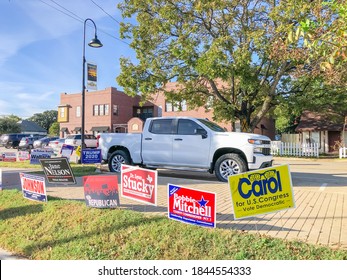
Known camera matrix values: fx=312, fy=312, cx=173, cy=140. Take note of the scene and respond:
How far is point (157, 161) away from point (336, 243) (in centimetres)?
665

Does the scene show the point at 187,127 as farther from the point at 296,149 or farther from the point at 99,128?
the point at 99,128

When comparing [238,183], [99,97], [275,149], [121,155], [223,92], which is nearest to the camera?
[238,183]

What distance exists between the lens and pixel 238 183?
4.53 m

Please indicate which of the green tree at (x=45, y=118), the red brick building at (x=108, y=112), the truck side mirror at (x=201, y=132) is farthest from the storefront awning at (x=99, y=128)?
the green tree at (x=45, y=118)

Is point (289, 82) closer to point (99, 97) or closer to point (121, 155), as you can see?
point (121, 155)

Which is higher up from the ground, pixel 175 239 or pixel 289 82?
pixel 289 82

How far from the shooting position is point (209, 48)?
54.3ft

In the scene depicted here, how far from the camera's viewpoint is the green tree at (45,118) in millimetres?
112512

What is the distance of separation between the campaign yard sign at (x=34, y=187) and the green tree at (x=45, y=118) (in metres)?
114

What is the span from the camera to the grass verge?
4004 mm

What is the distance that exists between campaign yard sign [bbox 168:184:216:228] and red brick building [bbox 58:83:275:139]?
35.0 metres

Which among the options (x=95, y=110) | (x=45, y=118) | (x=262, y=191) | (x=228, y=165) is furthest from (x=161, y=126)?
(x=45, y=118)

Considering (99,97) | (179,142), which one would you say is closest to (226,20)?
(179,142)

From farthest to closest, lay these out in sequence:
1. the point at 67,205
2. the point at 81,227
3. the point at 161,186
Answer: the point at 161,186 < the point at 67,205 < the point at 81,227
